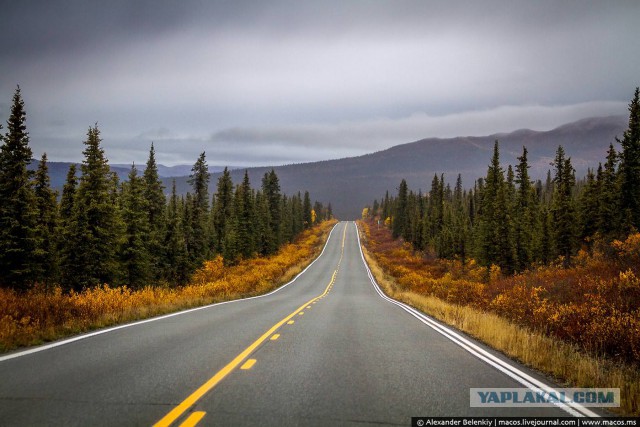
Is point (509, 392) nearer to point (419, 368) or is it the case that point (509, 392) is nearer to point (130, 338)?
point (419, 368)

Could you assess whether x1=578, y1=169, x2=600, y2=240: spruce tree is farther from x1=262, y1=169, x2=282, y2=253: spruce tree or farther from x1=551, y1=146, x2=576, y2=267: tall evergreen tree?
x1=262, y1=169, x2=282, y2=253: spruce tree

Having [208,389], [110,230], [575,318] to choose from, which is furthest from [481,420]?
[110,230]

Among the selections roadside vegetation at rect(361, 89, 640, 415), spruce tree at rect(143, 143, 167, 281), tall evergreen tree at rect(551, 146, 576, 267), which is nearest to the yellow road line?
roadside vegetation at rect(361, 89, 640, 415)

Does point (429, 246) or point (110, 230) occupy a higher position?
point (110, 230)

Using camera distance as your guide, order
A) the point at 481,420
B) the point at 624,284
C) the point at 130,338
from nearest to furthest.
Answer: the point at 481,420 → the point at 130,338 → the point at 624,284

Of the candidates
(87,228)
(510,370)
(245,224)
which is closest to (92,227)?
(87,228)

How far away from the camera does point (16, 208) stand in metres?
25.6

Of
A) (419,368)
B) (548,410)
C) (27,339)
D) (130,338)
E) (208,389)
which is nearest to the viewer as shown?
(548,410)

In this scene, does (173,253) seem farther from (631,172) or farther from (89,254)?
(631,172)

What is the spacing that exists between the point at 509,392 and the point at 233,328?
7.17 metres

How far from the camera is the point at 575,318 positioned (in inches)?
392

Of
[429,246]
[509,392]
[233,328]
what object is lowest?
[429,246]

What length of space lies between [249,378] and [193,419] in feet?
5.33

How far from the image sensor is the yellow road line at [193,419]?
13.3 ft
